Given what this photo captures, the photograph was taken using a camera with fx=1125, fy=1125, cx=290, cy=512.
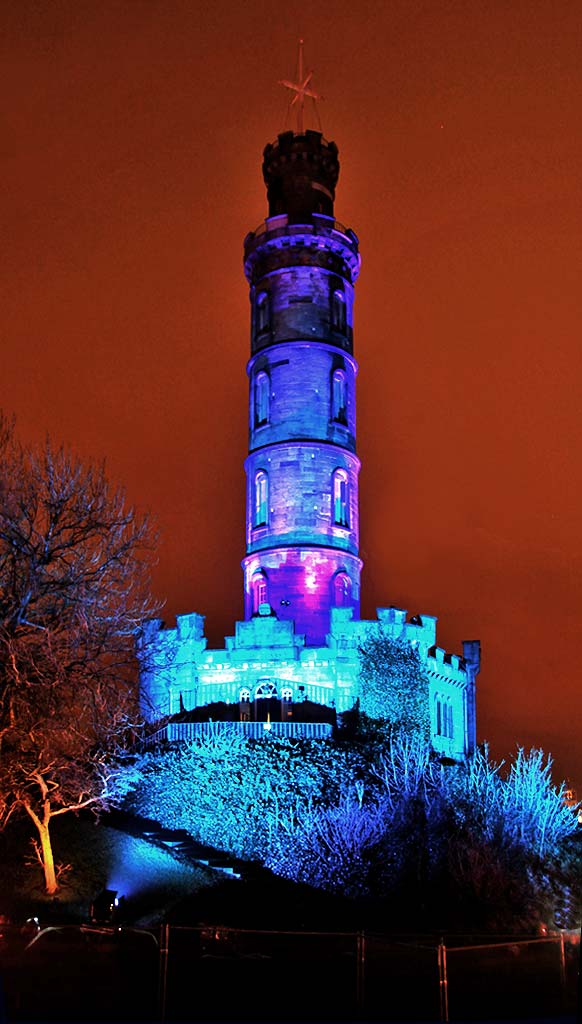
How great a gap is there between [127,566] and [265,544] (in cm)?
2246

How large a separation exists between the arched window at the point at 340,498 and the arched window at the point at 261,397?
14.3 ft

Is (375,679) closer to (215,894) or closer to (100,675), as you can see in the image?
(215,894)

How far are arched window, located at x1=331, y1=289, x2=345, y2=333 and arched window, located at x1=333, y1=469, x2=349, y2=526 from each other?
7.29 meters

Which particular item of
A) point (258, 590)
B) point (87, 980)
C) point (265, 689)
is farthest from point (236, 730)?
point (87, 980)

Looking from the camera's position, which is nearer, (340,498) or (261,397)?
(340,498)

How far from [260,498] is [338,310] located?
9986 millimetres

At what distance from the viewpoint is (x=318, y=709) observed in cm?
4325

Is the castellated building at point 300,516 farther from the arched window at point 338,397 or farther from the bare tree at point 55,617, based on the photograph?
the bare tree at point 55,617

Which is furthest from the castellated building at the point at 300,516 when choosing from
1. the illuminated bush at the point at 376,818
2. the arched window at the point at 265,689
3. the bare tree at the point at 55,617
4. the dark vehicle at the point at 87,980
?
the dark vehicle at the point at 87,980

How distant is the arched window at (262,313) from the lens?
53531 mm

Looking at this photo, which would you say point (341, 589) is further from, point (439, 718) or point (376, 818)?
point (376, 818)

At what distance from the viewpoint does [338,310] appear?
176 feet

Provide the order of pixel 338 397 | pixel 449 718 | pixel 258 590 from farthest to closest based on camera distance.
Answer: pixel 338 397 → pixel 258 590 → pixel 449 718

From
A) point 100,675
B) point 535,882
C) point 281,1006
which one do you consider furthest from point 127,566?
point 535,882
